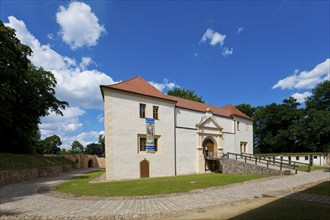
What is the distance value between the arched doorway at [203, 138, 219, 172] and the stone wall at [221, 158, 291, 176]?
1.72 metres

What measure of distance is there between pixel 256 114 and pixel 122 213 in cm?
5673

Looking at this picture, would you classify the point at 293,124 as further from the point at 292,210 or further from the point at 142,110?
the point at 292,210

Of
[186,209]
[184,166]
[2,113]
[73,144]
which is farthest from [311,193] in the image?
[73,144]

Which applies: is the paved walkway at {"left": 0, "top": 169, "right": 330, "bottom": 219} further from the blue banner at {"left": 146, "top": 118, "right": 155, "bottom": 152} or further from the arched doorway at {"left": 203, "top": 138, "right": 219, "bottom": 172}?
the arched doorway at {"left": 203, "top": 138, "right": 219, "bottom": 172}

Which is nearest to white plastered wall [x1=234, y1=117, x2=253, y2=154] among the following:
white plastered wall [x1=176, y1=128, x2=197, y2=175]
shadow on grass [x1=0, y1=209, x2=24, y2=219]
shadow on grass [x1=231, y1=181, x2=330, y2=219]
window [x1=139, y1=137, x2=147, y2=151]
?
white plastered wall [x1=176, y1=128, x2=197, y2=175]

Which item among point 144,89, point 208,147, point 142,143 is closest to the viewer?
point 142,143

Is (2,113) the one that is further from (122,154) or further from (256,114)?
(256,114)

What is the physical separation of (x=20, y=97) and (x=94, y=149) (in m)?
68.6

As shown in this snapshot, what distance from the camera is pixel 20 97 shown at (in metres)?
28.0

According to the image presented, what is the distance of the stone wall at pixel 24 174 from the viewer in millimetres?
19344

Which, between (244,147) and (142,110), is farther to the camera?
(244,147)

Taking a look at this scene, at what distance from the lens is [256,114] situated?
195 ft

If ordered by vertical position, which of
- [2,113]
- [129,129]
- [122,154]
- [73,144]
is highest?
[2,113]

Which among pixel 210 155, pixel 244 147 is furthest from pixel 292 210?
pixel 244 147
